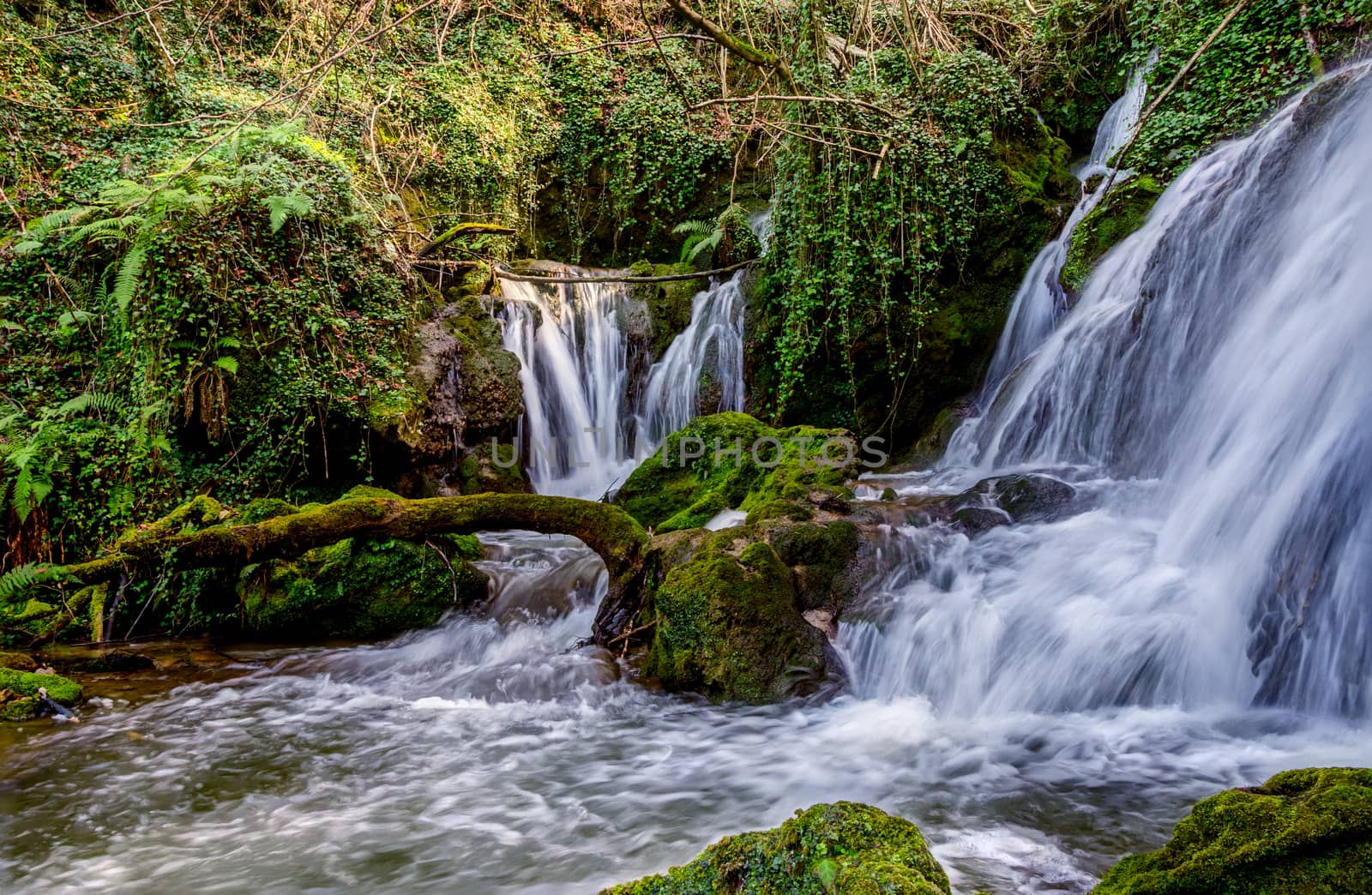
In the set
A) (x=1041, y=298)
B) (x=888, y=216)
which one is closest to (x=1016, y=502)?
(x=1041, y=298)

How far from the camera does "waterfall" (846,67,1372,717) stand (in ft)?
12.8

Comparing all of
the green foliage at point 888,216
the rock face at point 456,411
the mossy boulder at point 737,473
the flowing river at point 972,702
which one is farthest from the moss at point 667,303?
the flowing river at point 972,702

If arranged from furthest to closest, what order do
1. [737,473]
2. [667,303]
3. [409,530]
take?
[667,303] → [737,473] → [409,530]

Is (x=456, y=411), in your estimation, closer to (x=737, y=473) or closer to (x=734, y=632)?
(x=737, y=473)

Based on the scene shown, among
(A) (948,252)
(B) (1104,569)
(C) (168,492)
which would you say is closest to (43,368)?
(C) (168,492)

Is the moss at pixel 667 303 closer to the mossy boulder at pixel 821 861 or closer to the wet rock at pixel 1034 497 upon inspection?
the wet rock at pixel 1034 497

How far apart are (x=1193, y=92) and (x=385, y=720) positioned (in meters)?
9.42

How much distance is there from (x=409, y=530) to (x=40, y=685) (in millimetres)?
2339

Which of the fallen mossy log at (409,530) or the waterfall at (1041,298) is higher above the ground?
the waterfall at (1041,298)

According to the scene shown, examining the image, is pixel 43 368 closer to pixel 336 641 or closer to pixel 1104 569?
pixel 336 641

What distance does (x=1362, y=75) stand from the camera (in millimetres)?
6000

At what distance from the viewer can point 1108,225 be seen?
25.5 feet

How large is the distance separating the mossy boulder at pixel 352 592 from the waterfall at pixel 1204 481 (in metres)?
3.51

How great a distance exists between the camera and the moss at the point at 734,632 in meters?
4.51
